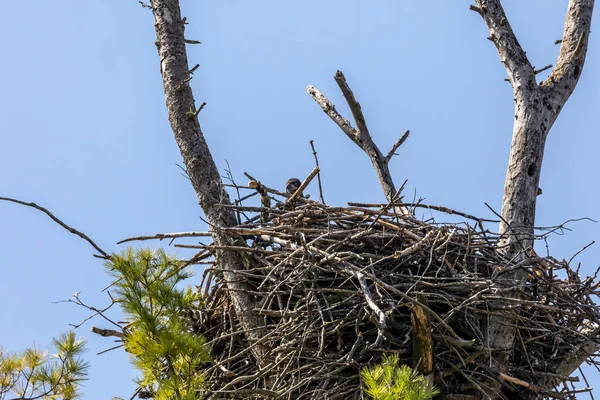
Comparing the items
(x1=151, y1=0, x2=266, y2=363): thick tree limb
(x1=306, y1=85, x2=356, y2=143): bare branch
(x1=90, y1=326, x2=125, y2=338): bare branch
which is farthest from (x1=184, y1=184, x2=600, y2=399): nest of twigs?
(x1=306, y1=85, x2=356, y2=143): bare branch

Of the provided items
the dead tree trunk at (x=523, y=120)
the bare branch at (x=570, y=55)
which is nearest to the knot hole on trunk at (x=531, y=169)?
the dead tree trunk at (x=523, y=120)

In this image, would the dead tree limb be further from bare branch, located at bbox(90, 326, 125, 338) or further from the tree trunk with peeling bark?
bare branch, located at bbox(90, 326, 125, 338)

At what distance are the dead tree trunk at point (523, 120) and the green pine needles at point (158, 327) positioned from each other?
199 cm

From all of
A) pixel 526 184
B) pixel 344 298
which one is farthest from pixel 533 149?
pixel 344 298

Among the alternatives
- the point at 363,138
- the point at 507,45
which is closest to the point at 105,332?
the point at 363,138

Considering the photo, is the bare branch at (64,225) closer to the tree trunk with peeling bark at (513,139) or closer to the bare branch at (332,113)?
the tree trunk with peeling bark at (513,139)

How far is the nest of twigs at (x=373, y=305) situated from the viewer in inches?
249

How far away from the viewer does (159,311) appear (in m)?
6.19

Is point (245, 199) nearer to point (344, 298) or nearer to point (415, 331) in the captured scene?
point (344, 298)

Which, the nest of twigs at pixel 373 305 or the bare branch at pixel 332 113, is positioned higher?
the bare branch at pixel 332 113

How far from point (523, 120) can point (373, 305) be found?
279 cm

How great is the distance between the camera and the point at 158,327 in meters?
6.11

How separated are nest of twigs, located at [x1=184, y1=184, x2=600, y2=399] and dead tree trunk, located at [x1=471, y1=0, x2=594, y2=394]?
12 centimetres

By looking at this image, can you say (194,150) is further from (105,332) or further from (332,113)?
(332,113)
